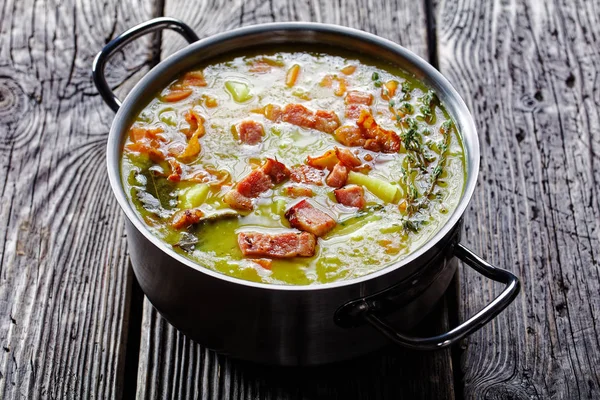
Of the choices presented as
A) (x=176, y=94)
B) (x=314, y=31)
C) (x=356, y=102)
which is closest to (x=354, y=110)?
(x=356, y=102)

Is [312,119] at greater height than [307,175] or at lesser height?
greater

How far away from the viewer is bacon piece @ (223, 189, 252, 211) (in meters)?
2.38

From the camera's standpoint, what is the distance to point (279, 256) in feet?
7.39

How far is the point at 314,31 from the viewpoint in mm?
2857

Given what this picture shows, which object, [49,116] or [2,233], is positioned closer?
[2,233]

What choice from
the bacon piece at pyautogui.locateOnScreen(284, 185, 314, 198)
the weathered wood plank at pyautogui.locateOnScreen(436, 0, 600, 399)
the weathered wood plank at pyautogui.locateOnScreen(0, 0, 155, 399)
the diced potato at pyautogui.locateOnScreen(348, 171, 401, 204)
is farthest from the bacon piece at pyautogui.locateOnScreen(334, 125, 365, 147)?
the weathered wood plank at pyautogui.locateOnScreen(0, 0, 155, 399)

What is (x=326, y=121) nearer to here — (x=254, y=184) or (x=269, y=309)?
(x=254, y=184)

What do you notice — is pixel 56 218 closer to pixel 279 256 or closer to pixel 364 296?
pixel 279 256

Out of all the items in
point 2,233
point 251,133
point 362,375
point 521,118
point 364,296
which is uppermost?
point 521,118

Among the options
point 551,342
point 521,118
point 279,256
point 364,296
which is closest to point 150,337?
point 279,256

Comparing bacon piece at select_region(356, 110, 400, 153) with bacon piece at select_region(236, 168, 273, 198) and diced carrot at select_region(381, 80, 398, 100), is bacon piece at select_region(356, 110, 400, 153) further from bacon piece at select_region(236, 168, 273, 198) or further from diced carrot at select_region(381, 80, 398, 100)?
bacon piece at select_region(236, 168, 273, 198)

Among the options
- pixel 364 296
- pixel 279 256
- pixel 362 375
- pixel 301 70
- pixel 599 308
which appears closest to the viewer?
pixel 364 296

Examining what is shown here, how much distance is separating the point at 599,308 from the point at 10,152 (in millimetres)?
2256

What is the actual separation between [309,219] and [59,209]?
3.67 feet
